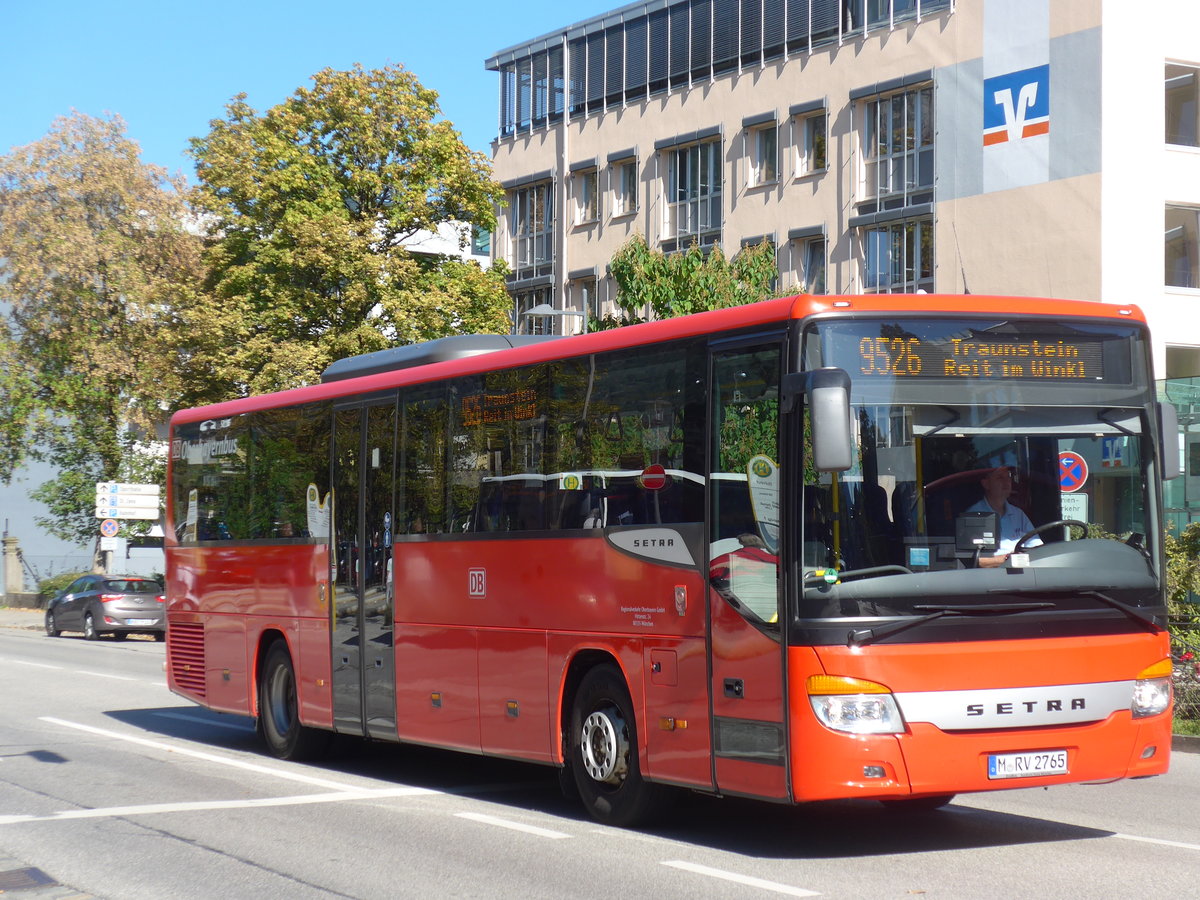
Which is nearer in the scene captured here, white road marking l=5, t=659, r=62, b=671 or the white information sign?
the white information sign

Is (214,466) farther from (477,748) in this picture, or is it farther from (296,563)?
(477,748)

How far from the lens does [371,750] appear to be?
1512 centimetres

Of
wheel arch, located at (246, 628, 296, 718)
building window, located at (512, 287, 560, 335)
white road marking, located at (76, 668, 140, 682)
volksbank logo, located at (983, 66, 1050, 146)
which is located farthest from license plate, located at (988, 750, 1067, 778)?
building window, located at (512, 287, 560, 335)

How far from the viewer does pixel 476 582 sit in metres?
11.4

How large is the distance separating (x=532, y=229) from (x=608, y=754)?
39253 millimetres

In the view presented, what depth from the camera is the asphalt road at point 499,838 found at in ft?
26.0

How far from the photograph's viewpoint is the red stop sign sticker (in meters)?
9.52

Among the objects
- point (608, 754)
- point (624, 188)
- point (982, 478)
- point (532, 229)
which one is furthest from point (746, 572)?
point (532, 229)

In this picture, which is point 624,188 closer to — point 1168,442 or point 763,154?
point 763,154

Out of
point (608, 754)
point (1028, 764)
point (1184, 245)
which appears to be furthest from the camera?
point (1184, 245)

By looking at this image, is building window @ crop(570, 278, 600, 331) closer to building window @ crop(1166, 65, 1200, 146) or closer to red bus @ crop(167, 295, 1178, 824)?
building window @ crop(1166, 65, 1200, 146)

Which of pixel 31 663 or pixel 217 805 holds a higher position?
pixel 217 805

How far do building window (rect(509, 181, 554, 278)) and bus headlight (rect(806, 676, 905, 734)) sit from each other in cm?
3968

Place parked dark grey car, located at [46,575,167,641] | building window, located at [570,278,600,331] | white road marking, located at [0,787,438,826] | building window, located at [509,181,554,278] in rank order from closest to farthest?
1. white road marking, located at [0,787,438,826]
2. parked dark grey car, located at [46,575,167,641]
3. building window, located at [570,278,600,331]
4. building window, located at [509,181,554,278]
